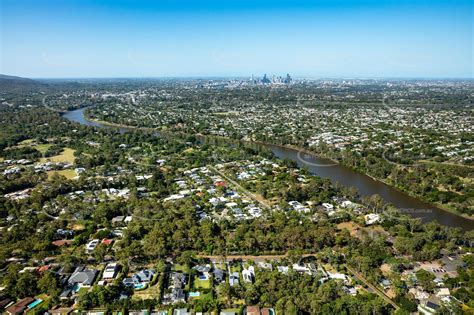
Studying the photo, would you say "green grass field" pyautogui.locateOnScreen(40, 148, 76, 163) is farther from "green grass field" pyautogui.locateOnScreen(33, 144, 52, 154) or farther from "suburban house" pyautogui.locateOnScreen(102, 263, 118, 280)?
"suburban house" pyautogui.locateOnScreen(102, 263, 118, 280)

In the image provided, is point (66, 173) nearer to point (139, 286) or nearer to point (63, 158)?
point (63, 158)

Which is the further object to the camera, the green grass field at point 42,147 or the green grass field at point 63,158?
the green grass field at point 42,147

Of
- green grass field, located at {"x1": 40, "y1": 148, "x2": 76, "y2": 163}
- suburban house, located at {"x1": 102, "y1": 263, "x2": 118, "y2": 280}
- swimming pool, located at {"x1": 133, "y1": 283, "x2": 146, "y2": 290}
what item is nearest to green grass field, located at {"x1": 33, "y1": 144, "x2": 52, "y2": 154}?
green grass field, located at {"x1": 40, "y1": 148, "x2": 76, "y2": 163}

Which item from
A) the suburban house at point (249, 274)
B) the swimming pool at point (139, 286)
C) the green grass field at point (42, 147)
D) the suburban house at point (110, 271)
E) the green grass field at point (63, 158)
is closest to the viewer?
the swimming pool at point (139, 286)

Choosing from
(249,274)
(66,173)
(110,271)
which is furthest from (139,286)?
(66,173)

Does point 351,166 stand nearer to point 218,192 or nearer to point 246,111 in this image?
point 218,192

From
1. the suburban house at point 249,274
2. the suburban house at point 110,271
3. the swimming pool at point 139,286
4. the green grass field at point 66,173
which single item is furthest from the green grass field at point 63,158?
the suburban house at point 249,274

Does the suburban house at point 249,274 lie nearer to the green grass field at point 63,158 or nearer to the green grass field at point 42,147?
the green grass field at point 63,158

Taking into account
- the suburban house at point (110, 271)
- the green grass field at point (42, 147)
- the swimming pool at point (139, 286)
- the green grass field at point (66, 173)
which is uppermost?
the green grass field at point (42, 147)

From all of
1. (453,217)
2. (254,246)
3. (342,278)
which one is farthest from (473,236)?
(254,246)

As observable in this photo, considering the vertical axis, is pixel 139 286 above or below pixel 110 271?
below

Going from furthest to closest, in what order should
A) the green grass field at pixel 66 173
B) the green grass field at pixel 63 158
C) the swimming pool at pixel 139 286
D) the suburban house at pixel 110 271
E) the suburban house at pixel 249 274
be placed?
the green grass field at pixel 63 158, the green grass field at pixel 66 173, the suburban house at pixel 110 271, the suburban house at pixel 249 274, the swimming pool at pixel 139 286
